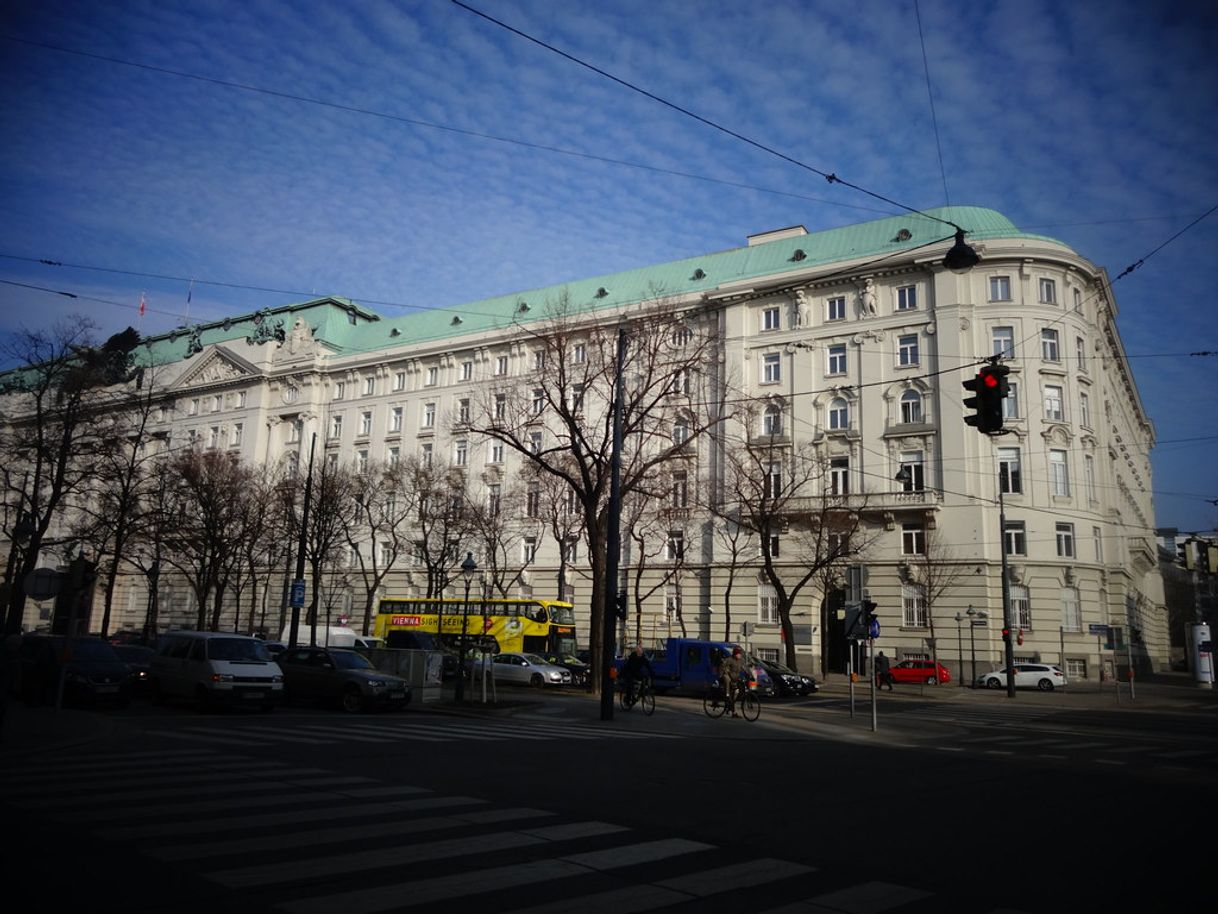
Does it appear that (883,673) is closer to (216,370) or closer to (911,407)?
(911,407)

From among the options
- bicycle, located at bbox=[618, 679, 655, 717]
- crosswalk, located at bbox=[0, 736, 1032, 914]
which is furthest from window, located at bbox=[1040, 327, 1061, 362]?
crosswalk, located at bbox=[0, 736, 1032, 914]

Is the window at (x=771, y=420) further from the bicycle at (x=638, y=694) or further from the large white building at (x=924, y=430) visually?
the bicycle at (x=638, y=694)

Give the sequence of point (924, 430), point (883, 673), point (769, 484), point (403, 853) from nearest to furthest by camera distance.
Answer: point (403, 853)
point (883, 673)
point (769, 484)
point (924, 430)

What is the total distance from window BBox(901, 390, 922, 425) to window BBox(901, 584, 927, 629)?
9.08 meters

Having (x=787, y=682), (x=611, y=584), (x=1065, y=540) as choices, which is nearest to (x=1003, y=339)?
(x=1065, y=540)

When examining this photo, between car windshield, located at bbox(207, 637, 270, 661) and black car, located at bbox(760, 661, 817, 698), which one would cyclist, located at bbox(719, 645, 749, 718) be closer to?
black car, located at bbox(760, 661, 817, 698)

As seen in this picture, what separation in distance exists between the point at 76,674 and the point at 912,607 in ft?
128

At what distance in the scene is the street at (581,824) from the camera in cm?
610

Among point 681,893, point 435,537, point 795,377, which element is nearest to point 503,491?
point 435,537

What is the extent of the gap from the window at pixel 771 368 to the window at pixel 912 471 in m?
9.13

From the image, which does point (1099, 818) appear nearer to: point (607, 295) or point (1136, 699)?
point (1136, 699)

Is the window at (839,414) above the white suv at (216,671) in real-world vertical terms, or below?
above

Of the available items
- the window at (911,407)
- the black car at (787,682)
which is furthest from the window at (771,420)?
the black car at (787,682)

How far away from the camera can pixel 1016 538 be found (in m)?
46.0
